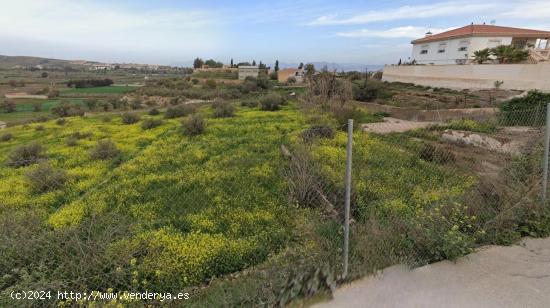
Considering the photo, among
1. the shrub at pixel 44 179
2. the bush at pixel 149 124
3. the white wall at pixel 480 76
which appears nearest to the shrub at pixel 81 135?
the bush at pixel 149 124

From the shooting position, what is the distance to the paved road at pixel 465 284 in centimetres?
289

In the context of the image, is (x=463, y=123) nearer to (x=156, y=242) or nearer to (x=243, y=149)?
(x=243, y=149)

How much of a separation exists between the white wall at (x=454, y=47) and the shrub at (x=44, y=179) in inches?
1550

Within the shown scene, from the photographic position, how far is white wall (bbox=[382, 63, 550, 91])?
21234mm

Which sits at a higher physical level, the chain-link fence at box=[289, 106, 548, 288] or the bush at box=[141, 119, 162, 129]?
the chain-link fence at box=[289, 106, 548, 288]

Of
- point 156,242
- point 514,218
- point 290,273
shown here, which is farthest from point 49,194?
point 514,218

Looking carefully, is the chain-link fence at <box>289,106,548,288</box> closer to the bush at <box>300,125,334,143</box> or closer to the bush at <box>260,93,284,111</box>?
the bush at <box>300,125,334,143</box>

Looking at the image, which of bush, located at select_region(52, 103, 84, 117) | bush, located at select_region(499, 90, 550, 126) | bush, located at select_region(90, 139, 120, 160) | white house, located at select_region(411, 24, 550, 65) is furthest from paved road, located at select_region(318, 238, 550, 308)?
white house, located at select_region(411, 24, 550, 65)

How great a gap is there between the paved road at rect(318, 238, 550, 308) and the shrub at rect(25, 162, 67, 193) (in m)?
8.17

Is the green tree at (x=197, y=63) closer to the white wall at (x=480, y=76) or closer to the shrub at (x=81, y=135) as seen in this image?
the white wall at (x=480, y=76)

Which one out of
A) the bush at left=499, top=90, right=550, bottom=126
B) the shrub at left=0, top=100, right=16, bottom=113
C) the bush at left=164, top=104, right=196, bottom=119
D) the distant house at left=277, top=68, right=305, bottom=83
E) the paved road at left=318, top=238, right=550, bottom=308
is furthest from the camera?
the distant house at left=277, top=68, right=305, bottom=83

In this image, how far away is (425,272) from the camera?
328cm

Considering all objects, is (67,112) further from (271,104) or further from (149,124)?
(271,104)

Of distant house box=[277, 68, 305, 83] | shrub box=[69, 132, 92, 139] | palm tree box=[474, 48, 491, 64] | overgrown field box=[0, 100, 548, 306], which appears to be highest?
palm tree box=[474, 48, 491, 64]
